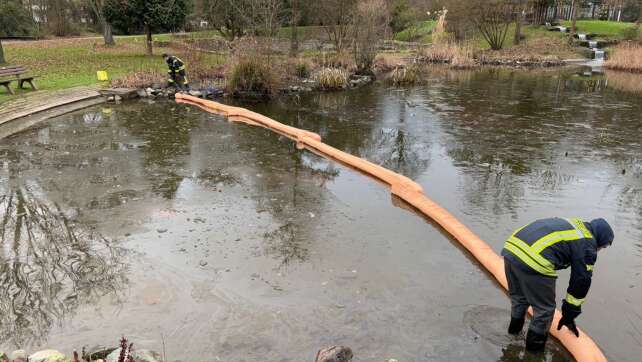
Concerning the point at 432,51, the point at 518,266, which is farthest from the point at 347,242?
the point at 432,51

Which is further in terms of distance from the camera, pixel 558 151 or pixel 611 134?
pixel 611 134

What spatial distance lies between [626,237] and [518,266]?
3.59 meters

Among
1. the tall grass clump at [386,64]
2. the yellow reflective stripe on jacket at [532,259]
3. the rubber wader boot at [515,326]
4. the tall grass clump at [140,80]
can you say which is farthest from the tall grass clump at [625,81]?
the yellow reflective stripe on jacket at [532,259]

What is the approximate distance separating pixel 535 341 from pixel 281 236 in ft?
10.4

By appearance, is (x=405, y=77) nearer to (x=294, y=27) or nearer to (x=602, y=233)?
(x=294, y=27)

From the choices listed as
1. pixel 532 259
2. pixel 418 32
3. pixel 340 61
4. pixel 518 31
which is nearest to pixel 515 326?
pixel 532 259

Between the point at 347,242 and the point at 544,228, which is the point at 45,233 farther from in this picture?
the point at 544,228

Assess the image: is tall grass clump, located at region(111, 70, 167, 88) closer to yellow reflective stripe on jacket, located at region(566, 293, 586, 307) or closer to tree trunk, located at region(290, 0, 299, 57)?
tree trunk, located at region(290, 0, 299, 57)

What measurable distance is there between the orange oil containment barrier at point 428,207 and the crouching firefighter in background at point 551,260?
197 mm

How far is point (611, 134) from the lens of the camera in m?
11.8

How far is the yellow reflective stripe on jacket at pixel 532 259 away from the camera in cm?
362

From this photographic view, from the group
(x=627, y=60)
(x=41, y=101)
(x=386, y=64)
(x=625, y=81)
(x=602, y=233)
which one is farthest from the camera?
(x=627, y=60)

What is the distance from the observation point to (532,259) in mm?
3664

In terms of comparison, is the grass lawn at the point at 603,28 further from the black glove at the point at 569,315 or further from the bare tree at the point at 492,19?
the black glove at the point at 569,315
